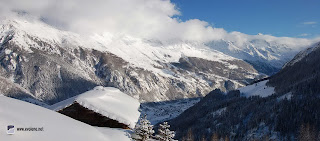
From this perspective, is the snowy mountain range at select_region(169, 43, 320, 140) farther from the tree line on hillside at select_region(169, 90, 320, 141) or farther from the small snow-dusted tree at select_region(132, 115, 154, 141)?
the small snow-dusted tree at select_region(132, 115, 154, 141)

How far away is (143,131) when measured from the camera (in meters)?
17.5

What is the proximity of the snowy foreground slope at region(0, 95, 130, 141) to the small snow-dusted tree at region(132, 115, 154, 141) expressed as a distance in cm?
268

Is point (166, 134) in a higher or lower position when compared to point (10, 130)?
higher

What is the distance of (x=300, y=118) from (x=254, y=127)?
23.9m

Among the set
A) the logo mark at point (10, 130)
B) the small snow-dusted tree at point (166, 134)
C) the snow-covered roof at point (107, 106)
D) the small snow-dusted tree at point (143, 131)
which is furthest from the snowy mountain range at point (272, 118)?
the logo mark at point (10, 130)

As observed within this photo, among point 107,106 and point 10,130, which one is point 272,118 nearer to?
point 107,106

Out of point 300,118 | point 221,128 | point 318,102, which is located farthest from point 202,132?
point 318,102

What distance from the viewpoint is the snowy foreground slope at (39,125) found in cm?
1059

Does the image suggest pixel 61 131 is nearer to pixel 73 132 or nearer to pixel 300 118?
pixel 73 132

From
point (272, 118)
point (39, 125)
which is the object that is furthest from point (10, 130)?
point (272, 118)

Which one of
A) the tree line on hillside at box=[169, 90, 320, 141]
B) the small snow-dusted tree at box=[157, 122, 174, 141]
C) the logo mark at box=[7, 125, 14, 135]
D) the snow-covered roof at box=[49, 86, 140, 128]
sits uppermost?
the tree line on hillside at box=[169, 90, 320, 141]

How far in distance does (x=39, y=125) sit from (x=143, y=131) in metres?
7.20

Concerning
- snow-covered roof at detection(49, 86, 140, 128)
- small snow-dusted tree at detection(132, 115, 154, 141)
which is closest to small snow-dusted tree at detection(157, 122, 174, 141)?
small snow-dusted tree at detection(132, 115, 154, 141)

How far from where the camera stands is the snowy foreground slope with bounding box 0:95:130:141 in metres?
10.6
